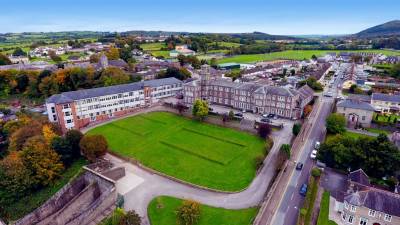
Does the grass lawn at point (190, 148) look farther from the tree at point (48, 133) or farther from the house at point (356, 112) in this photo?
the house at point (356, 112)

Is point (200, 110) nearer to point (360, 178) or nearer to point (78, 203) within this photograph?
point (78, 203)

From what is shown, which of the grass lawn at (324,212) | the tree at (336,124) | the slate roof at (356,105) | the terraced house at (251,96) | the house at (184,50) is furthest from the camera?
the house at (184,50)

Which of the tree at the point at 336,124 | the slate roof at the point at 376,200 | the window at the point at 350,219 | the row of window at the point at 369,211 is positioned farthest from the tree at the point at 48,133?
the tree at the point at 336,124

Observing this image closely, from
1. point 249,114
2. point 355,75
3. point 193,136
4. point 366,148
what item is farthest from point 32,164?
point 355,75

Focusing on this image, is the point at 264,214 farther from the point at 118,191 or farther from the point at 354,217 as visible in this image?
the point at 118,191

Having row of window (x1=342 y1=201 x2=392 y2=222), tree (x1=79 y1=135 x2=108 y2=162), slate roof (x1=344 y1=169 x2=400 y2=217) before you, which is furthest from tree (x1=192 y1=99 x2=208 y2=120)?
row of window (x1=342 y1=201 x2=392 y2=222)

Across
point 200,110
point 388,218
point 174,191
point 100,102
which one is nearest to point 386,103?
point 200,110
